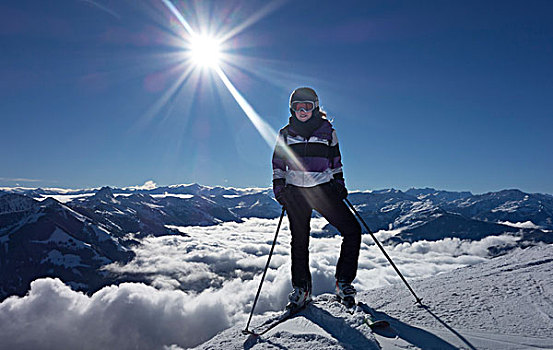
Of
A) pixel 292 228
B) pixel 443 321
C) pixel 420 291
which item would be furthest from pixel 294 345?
pixel 420 291

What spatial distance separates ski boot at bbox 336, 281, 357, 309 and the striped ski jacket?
1.85 m

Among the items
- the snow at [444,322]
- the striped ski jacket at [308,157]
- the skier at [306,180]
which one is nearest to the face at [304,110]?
the skier at [306,180]

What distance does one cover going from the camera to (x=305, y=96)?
552 cm

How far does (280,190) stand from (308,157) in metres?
0.81

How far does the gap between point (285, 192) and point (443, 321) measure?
10.6 ft

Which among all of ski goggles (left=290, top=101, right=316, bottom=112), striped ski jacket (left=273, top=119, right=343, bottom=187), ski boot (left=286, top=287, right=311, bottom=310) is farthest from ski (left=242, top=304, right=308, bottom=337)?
ski goggles (left=290, top=101, right=316, bottom=112)

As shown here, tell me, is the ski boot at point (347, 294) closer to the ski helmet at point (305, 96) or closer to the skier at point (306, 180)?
the skier at point (306, 180)

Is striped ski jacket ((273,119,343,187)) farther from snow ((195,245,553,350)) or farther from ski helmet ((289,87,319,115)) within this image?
snow ((195,245,553,350))

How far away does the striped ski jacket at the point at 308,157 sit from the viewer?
5.32m

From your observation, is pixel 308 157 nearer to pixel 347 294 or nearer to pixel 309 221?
pixel 309 221

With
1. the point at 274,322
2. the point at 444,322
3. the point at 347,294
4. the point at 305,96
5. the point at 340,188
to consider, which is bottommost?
the point at 444,322

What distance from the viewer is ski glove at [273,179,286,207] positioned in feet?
17.7

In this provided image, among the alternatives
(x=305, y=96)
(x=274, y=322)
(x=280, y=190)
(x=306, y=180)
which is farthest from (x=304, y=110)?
(x=274, y=322)

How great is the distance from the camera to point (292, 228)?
5.44 meters
